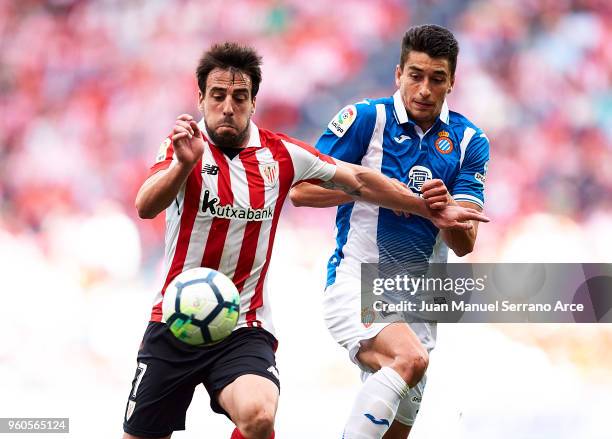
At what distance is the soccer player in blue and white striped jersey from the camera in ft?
17.3

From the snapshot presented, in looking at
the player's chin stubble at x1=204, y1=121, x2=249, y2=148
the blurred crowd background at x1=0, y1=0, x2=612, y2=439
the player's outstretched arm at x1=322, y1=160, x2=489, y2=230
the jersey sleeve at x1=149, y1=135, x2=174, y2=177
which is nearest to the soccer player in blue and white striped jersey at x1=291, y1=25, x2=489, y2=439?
the player's outstretched arm at x1=322, y1=160, x2=489, y2=230

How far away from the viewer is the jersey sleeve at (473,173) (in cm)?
547

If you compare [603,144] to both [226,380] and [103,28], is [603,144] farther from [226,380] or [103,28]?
[226,380]

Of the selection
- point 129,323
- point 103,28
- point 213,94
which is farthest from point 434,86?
point 103,28

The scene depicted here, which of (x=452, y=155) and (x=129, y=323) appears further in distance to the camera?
(x=129, y=323)

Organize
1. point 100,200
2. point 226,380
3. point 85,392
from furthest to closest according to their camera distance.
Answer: point 100,200, point 85,392, point 226,380

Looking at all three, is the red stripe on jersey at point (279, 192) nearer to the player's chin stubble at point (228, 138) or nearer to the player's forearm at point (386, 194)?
the player's chin stubble at point (228, 138)

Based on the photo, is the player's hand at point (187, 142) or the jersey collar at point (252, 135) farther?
the jersey collar at point (252, 135)

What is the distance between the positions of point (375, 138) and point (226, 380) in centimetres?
167

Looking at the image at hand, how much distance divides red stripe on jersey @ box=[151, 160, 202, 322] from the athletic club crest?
325 mm

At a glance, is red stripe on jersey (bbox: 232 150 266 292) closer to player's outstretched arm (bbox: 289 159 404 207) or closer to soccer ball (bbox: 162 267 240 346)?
soccer ball (bbox: 162 267 240 346)

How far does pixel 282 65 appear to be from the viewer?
934cm

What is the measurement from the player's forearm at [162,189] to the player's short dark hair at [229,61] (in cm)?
66

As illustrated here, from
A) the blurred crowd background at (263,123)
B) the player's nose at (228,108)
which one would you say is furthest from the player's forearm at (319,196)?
the blurred crowd background at (263,123)
